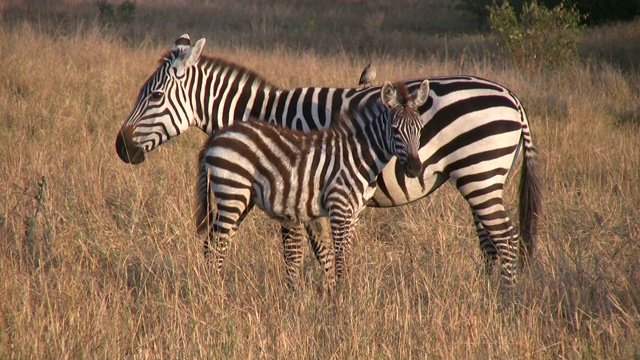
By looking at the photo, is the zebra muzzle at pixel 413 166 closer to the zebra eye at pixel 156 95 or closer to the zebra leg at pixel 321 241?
the zebra leg at pixel 321 241

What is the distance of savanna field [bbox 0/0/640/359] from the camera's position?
4176 mm

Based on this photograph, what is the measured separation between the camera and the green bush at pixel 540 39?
14922 millimetres

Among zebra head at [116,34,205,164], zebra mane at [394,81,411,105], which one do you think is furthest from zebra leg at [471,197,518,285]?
zebra head at [116,34,205,164]

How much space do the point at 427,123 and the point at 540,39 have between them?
10377 mm

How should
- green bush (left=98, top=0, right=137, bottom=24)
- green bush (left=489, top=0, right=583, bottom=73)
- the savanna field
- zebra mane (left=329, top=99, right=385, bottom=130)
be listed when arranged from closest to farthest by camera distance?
the savanna field < zebra mane (left=329, top=99, right=385, bottom=130) < green bush (left=489, top=0, right=583, bottom=73) < green bush (left=98, top=0, right=137, bottom=24)

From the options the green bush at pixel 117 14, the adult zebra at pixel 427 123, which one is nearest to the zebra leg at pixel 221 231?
the adult zebra at pixel 427 123

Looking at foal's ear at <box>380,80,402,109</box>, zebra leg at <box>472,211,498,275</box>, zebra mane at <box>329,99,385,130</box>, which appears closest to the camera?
foal's ear at <box>380,80,402,109</box>

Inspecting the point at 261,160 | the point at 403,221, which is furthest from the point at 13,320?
the point at 403,221

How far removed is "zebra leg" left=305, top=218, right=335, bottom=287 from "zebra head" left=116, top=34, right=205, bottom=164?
151 cm

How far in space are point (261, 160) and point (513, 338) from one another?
2.13m

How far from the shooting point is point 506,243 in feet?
18.6

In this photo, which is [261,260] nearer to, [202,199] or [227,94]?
[202,199]

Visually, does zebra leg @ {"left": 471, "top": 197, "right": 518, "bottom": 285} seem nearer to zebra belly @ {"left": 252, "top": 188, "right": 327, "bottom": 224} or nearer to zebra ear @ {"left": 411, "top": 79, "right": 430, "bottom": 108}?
zebra ear @ {"left": 411, "top": 79, "right": 430, "bottom": 108}

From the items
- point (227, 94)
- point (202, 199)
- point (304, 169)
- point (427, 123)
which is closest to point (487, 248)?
point (427, 123)
